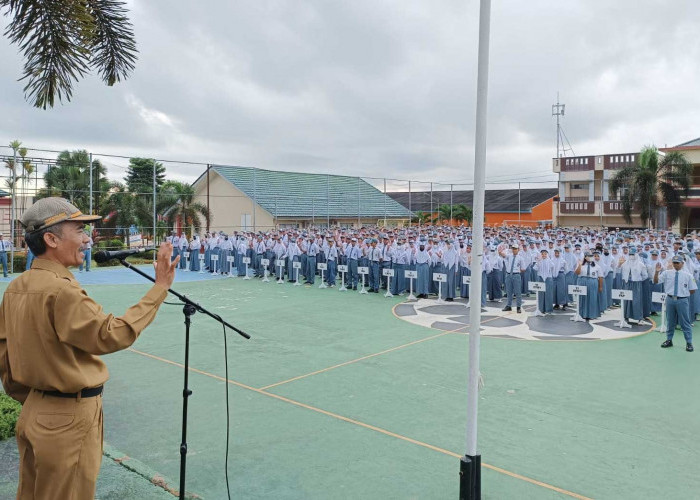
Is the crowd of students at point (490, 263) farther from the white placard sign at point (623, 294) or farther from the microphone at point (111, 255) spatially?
the microphone at point (111, 255)

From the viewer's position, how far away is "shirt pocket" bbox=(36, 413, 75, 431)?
2.68 meters

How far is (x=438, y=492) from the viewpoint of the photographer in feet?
15.7

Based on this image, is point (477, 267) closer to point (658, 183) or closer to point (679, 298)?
point (679, 298)

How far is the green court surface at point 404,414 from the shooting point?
16.6ft

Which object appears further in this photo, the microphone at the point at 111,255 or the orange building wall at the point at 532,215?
the orange building wall at the point at 532,215

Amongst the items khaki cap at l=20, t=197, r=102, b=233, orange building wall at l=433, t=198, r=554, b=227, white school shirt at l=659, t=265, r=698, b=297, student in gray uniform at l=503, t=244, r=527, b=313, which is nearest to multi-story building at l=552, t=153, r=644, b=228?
orange building wall at l=433, t=198, r=554, b=227

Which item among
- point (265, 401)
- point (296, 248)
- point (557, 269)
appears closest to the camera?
point (265, 401)

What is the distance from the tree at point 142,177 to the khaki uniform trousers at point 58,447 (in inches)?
1138

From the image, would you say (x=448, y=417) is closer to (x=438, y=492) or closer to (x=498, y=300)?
(x=438, y=492)

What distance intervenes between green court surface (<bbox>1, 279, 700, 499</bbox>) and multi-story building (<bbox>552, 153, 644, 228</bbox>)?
31464 mm

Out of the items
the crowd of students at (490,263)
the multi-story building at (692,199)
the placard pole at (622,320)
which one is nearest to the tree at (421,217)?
the multi-story building at (692,199)

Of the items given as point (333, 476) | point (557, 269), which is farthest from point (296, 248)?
point (333, 476)

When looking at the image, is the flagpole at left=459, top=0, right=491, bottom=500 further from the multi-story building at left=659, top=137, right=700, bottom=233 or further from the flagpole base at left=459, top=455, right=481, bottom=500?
the multi-story building at left=659, top=137, right=700, bottom=233

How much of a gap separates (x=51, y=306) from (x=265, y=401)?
4.89 m
